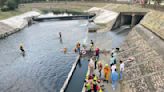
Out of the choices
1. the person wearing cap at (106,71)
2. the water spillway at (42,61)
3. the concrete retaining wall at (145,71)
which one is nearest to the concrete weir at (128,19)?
the water spillway at (42,61)

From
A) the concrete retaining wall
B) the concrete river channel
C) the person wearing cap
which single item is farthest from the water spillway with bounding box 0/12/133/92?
the concrete retaining wall

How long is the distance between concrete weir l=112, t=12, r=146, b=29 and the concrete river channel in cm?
597

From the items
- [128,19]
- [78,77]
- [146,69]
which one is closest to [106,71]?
[146,69]

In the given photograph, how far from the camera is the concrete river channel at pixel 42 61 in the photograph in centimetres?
2521

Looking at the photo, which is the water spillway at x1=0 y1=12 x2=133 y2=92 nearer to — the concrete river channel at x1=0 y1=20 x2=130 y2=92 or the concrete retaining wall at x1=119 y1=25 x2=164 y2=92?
the concrete river channel at x1=0 y1=20 x2=130 y2=92

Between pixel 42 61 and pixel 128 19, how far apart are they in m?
34.0

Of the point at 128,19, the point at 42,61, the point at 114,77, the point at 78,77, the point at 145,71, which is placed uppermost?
the point at 128,19

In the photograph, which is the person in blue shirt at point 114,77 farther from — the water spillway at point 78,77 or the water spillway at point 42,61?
the water spillway at point 42,61

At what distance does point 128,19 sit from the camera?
5919cm

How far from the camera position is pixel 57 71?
2908 cm

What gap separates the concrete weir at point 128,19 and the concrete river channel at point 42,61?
5972 mm

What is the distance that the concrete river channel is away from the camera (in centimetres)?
2521

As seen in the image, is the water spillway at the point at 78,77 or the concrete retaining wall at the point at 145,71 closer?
the concrete retaining wall at the point at 145,71

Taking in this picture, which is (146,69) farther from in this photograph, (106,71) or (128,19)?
(128,19)
